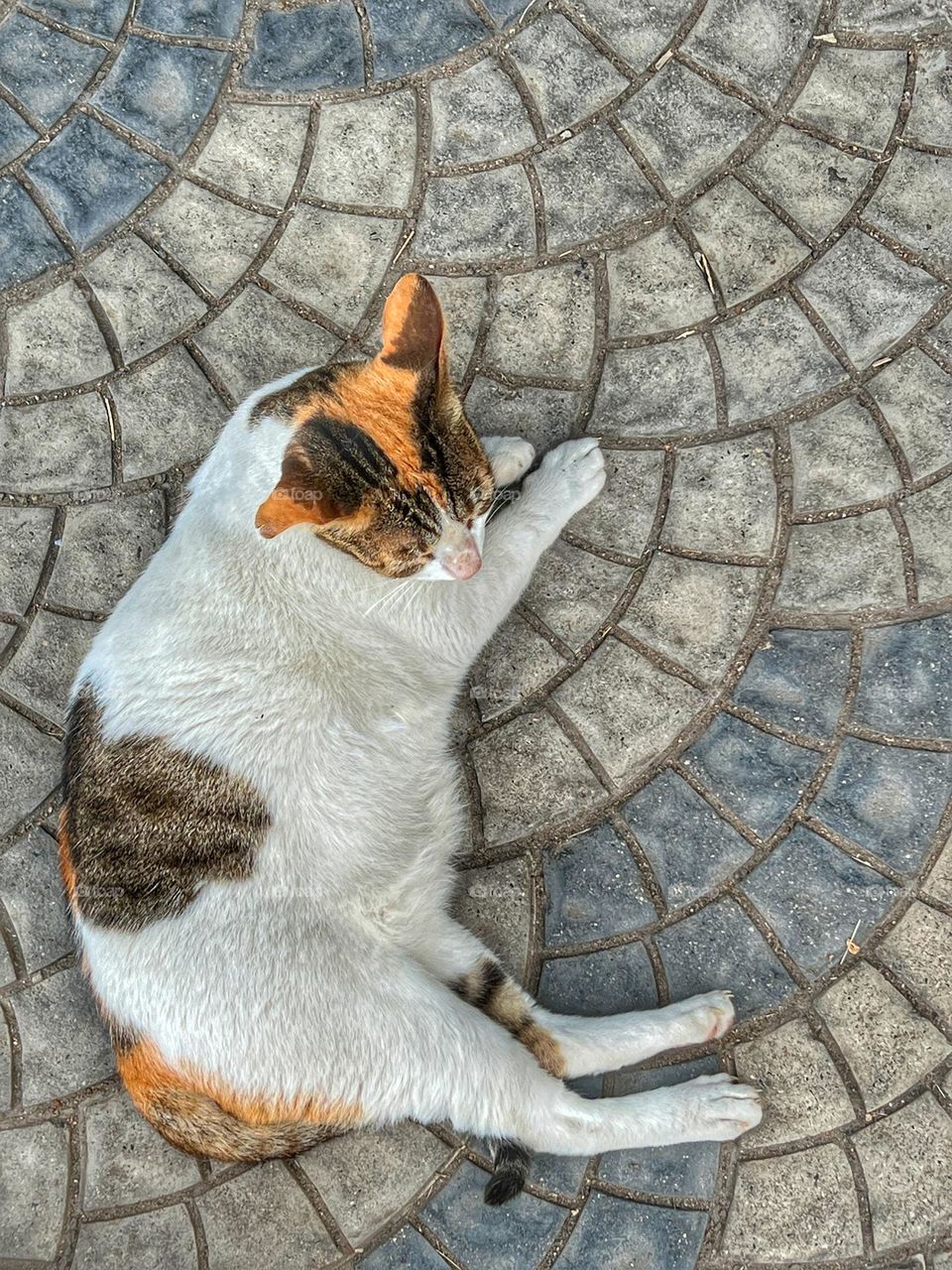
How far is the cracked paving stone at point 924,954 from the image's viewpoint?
3330mm

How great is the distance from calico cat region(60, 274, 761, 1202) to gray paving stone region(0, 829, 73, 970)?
1.88 feet

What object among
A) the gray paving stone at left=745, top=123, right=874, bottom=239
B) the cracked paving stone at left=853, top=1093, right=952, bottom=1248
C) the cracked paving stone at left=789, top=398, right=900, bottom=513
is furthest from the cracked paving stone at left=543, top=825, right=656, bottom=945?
the gray paving stone at left=745, top=123, right=874, bottom=239

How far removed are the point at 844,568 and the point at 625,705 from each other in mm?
876

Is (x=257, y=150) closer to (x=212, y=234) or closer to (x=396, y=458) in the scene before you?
(x=212, y=234)

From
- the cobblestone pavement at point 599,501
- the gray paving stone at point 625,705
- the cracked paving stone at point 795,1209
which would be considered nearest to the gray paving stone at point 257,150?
the cobblestone pavement at point 599,501

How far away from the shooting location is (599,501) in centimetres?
348

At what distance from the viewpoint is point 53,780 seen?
3.55 m

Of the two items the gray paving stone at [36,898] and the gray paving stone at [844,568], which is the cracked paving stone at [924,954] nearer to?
the gray paving stone at [844,568]

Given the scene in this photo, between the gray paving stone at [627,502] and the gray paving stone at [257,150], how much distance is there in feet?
5.06

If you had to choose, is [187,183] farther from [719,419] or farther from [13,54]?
[719,419]

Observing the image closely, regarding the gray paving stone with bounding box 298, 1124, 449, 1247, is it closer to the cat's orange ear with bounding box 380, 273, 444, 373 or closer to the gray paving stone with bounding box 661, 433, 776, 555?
the gray paving stone with bounding box 661, 433, 776, 555

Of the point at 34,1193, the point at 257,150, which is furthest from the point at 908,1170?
the point at 257,150

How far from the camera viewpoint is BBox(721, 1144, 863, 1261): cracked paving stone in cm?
332

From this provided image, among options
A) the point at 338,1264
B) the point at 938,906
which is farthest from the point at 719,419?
the point at 338,1264
